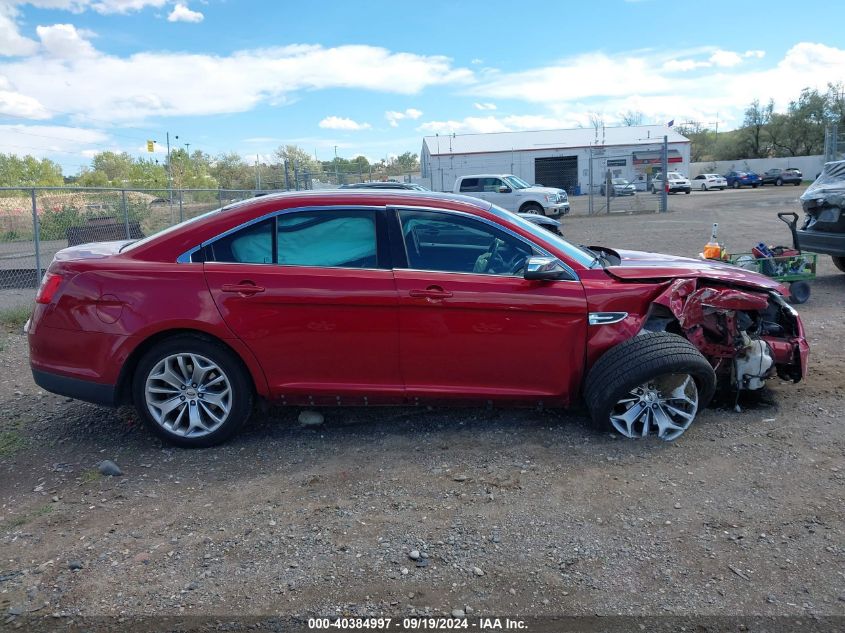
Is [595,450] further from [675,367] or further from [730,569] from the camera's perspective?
[730,569]

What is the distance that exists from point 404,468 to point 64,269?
2.61m

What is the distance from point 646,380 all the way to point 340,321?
2.00 m

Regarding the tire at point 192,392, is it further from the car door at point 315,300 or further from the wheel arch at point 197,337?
the car door at point 315,300

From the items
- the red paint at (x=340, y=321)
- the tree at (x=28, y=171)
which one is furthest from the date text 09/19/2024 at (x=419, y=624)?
the tree at (x=28, y=171)

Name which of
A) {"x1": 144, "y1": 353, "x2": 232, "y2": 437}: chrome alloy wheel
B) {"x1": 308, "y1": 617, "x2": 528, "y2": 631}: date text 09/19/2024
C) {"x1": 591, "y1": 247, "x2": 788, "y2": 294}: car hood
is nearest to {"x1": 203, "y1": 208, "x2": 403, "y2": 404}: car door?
{"x1": 144, "y1": 353, "x2": 232, "y2": 437}: chrome alloy wheel

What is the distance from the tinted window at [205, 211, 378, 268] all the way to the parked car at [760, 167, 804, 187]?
56.6 metres

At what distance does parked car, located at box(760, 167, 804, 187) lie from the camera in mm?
52625

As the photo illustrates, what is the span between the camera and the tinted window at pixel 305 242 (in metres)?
4.62

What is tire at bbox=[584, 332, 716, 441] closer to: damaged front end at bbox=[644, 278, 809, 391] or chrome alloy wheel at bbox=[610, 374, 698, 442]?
chrome alloy wheel at bbox=[610, 374, 698, 442]

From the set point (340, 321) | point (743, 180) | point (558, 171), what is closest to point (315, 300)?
point (340, 321)

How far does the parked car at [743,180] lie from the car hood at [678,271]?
2142 inches

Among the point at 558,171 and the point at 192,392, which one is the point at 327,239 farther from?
the point at 558,171

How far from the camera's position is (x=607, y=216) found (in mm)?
30016

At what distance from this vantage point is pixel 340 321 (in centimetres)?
450
